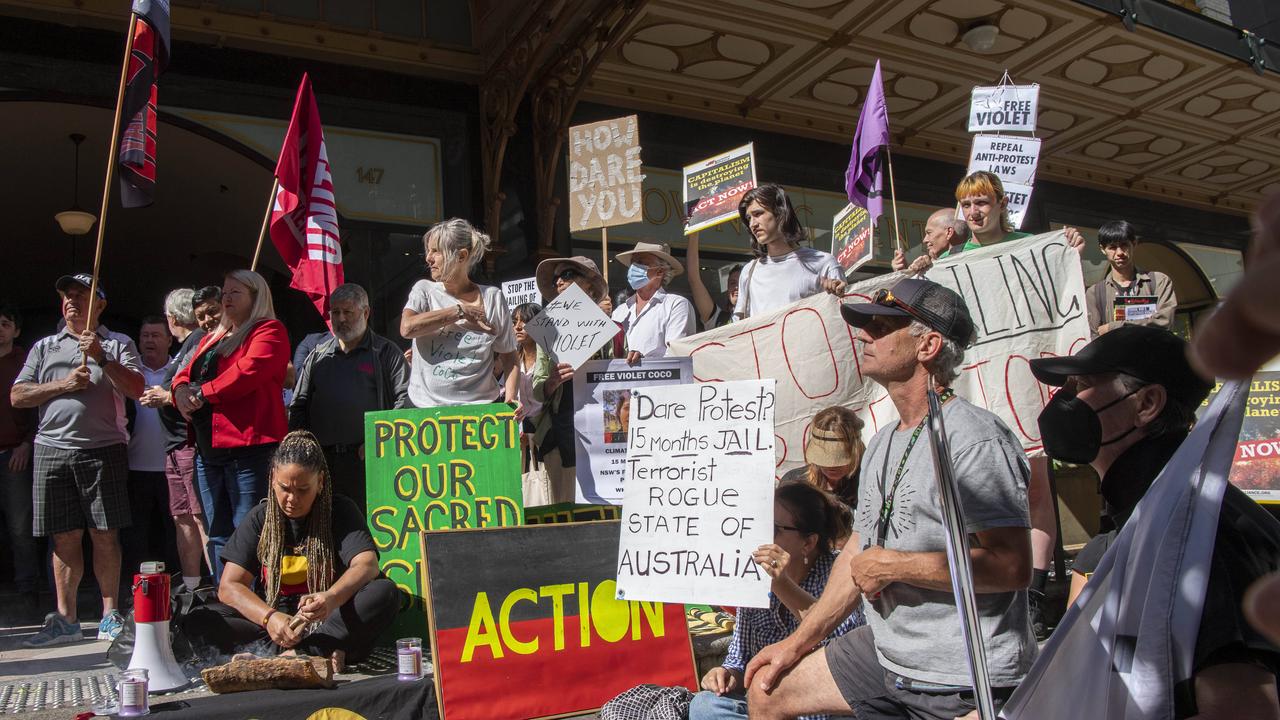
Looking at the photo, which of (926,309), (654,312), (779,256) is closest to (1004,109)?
(779,256)

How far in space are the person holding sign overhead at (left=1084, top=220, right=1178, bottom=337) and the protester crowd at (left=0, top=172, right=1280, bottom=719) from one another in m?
0.02

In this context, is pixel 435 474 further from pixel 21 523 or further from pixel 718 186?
pixel 718 186

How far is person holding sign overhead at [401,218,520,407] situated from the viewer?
5.02 meters

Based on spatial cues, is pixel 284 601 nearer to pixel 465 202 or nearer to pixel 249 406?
pixel 249 406

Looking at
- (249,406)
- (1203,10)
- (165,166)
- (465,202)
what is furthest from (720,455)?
(1203,10)

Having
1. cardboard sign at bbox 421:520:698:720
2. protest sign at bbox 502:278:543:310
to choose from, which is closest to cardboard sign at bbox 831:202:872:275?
protest sign at bbox 502:278:543:310

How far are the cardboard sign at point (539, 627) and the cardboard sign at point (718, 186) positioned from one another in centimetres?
309

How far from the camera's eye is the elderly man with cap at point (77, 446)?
5230 millimetres

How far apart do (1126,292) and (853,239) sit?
164 centimetres

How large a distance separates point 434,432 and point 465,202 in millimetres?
4052

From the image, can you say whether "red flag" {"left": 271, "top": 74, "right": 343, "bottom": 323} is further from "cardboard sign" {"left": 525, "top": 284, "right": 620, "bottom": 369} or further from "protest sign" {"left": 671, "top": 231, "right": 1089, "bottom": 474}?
"protest sign" {"left": 671, "top": 231, "right": 1089, "bottom": 474}

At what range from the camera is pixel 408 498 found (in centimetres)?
479

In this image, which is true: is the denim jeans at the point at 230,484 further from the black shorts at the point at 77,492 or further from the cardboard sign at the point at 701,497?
the cardboard sign at the point at 701,497

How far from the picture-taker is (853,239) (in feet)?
20.0
